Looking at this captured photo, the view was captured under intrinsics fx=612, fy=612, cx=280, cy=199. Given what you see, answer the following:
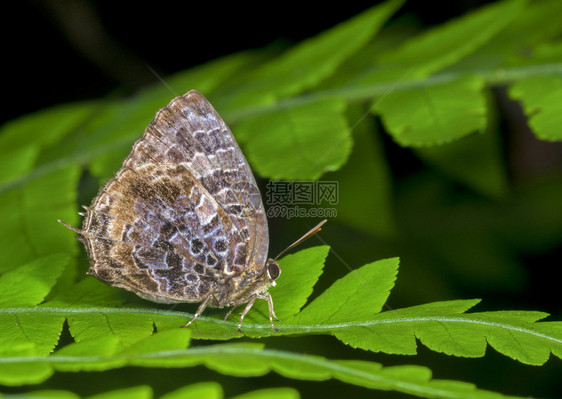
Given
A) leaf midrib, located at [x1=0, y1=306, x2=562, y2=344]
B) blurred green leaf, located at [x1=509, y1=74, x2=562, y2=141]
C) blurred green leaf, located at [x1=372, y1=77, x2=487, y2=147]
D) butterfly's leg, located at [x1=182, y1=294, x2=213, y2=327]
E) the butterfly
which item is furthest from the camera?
blurred green leaf, located at [x1=372, y1=77, x2=487, y2=147]

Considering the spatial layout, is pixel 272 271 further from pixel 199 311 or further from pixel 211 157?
pixel 211 157

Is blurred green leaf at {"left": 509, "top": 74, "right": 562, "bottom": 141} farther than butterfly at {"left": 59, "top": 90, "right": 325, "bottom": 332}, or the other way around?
blurred green leaf at {"left": 509, "top": 74, "right": 562, "bottom": 141}

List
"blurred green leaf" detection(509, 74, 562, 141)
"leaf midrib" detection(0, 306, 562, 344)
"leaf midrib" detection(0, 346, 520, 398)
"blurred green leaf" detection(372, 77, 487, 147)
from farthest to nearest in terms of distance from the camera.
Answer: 1. "blurred green leaf" detection(372, 77, 487, 147)
2. "blurred green leaf" detection(509, 74, 562, 141)
3. "leaf midrib" detection(0, 306, 562, 344)
4. "leaf midrib" detection(0, 346, 520, 398)

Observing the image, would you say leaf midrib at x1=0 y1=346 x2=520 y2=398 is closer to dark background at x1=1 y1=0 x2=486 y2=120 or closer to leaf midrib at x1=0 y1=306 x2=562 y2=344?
leaf midrib at x1=0 y1=306 x2=562 y2=344

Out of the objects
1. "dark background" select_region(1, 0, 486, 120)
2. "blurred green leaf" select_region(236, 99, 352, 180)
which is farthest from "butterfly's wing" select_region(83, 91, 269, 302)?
"dark background" select_region(1, 0, 486, 120)

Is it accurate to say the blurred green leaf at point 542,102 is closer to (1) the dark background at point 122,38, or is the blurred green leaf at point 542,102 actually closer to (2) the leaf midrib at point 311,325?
(2) the leaf midrib at point 311,325

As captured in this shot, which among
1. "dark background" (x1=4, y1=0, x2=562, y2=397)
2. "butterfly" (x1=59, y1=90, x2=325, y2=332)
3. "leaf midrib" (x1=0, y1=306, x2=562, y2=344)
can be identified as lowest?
"leaf midrib" (x1=0, y1=306, x2=562, y2=344)

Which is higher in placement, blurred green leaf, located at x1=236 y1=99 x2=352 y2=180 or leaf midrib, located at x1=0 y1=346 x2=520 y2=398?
blurred green leaf, located at x1=236 y1=99 x2=352 y2=180

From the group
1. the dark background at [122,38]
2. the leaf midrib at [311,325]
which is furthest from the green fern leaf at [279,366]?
the dark background at [122,38]

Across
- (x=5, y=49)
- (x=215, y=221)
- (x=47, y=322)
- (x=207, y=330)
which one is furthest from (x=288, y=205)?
(x=5, y=49)
